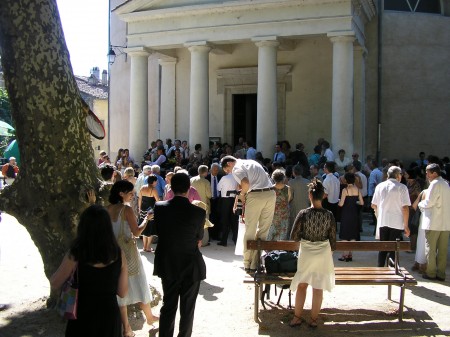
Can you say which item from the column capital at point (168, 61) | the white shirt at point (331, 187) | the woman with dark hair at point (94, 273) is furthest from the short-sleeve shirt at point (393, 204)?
the column capital at point (168, 61)

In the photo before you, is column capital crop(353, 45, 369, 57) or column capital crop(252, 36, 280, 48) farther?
column capital crop(353, 45, 369, 57)

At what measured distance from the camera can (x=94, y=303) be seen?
12.1 ft

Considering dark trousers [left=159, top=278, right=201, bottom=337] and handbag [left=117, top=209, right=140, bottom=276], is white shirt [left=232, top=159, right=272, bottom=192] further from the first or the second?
dark trousers [left=159, top=278, right=201, bottom=337]

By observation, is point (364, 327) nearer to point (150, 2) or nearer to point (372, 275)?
point (372, 275)

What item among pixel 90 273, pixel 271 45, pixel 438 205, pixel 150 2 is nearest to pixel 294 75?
pixel 271 45

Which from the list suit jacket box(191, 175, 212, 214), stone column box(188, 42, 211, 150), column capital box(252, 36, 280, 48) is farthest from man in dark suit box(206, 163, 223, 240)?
column capital box(252, 36, 280, 48)

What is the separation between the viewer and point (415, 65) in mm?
19297

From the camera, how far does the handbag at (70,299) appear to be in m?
3.70

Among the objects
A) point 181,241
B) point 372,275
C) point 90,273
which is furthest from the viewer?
point 372,275

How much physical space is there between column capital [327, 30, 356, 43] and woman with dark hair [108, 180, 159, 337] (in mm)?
11492

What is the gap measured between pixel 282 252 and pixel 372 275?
3.60 ft

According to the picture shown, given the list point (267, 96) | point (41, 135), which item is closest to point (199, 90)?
point (267, 96)

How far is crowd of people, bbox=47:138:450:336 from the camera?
3.85m

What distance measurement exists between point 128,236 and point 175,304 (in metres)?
0.90
